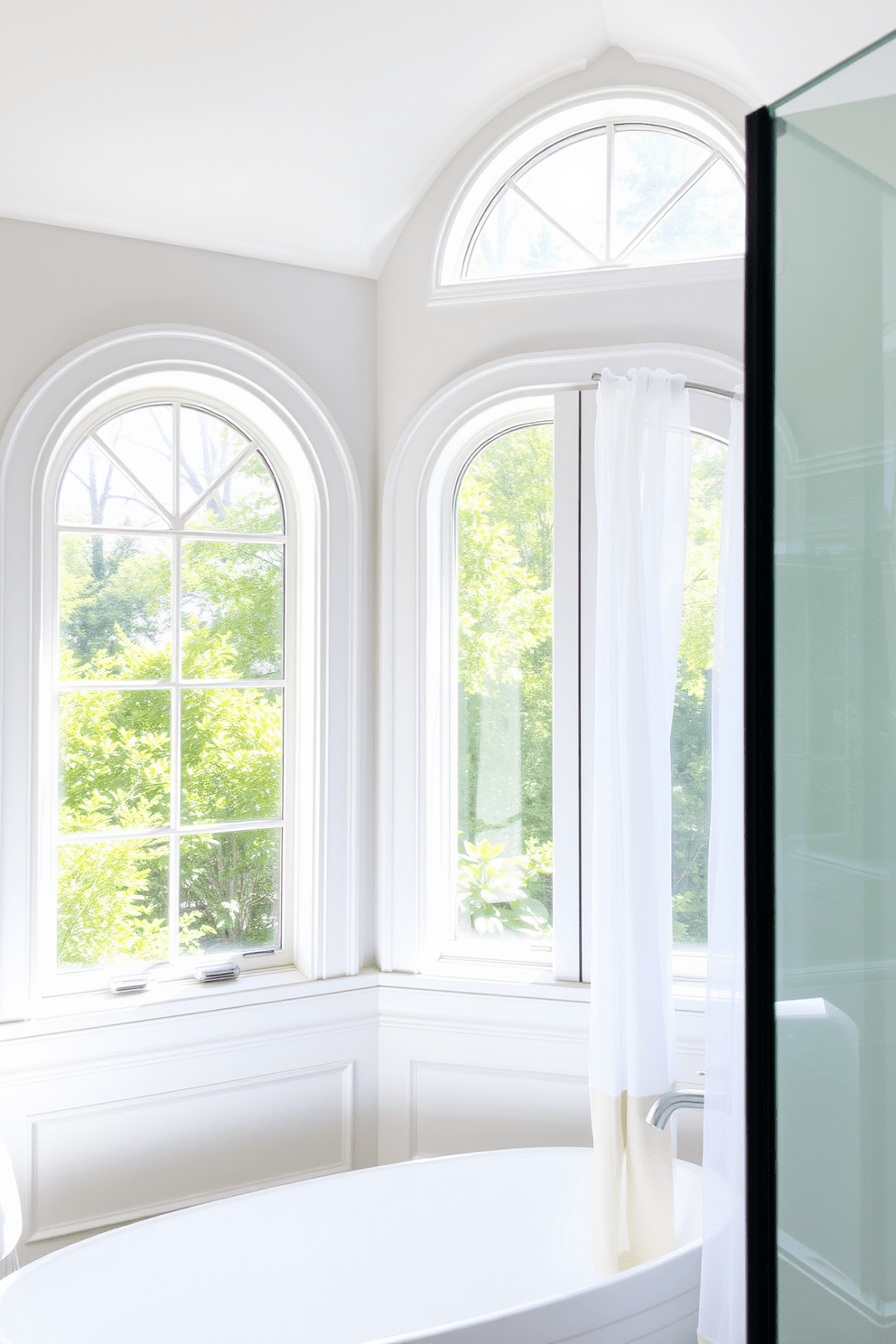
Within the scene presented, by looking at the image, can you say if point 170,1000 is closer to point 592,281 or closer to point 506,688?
point 506,688

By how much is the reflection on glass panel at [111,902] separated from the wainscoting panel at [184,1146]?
0.37m

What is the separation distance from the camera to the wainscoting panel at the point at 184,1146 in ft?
7.61

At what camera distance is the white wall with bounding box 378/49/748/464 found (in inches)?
95.6

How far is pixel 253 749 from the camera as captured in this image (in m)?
2.75

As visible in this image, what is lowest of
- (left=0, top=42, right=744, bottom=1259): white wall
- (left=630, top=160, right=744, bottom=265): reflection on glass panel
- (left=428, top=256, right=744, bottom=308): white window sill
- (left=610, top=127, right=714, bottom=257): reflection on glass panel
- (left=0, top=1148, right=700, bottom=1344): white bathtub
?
(left=0, top=1148, right=700, bottom=1344): white bathtub

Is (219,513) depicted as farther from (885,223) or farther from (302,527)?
(885,223)

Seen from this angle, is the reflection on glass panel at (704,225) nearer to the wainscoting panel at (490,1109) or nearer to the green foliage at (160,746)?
the green foliage at (160,746)

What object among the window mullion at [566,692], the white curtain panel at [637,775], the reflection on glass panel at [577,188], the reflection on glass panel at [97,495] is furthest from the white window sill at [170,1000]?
the reflection on glass panel at [577,188]

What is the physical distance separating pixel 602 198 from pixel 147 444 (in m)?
1.37

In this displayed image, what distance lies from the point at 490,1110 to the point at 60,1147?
1068 millimetres

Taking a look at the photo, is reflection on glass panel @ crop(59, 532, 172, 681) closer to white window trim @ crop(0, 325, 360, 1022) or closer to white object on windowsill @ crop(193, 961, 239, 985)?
white window trim @ crop(0, 325, 360, 1022)

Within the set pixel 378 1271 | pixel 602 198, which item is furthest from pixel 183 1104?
pixel 602 198

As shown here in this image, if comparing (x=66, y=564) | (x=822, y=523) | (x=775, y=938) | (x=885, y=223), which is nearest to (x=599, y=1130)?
(x=775, y=938)

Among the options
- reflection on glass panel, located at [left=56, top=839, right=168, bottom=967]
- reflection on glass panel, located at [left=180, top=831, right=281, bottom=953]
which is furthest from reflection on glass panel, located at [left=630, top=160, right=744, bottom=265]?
reflection on glass panel, located at [left=56, top=839, right=168, bottom=967]
